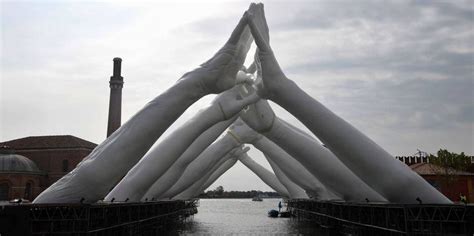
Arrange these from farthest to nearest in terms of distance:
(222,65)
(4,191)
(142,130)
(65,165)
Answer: (65,165)
(4,191)
(222,65)
(142,130)

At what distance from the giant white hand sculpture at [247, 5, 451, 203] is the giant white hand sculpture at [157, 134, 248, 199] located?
1649 centimetres

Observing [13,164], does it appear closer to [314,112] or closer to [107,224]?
[107,224]

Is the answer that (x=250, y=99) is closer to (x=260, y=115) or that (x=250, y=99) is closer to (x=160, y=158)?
(x=260, y=115)

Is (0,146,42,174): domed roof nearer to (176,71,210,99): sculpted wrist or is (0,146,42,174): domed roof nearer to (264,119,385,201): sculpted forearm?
(264,119,385,201): sculpted forearm

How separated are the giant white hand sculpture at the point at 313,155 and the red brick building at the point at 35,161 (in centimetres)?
4120

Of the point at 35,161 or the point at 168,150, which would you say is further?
the point at 35,161

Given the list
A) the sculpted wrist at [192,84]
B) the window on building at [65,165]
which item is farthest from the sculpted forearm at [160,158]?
the window on building at [65,165]

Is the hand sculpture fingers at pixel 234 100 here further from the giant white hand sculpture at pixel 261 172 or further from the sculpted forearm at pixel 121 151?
the giant white hand sculpture at pixel 261 172

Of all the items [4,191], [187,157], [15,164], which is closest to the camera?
[187,157]

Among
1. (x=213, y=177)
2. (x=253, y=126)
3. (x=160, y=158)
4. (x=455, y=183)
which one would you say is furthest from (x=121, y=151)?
(x=455, y=183)

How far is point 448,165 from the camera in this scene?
47.4 meters

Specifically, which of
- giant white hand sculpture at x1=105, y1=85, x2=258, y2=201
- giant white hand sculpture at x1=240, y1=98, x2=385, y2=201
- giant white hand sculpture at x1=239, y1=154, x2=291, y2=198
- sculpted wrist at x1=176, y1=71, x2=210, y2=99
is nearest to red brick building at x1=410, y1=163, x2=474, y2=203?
giant white hand sculpture at x1=239, y1=154, x2=291, y2=198

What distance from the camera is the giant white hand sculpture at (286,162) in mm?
35938

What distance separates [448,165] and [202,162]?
88.9 ft
